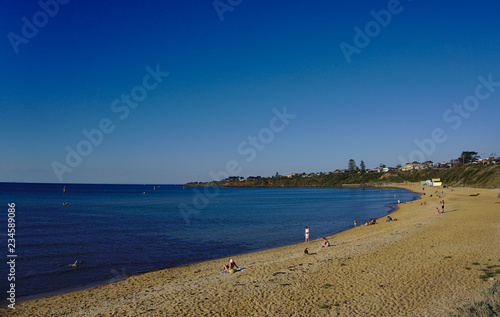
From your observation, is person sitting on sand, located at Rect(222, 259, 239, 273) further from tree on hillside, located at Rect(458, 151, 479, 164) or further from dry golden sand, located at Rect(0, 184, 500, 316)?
tree on hillside, located at Rect(458, 151, 479, 164)

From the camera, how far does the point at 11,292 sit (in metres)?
15.0

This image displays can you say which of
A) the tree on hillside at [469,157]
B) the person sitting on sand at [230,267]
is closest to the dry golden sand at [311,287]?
the person sitting on sand at [230,267]

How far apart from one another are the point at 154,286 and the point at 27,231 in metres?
26.7

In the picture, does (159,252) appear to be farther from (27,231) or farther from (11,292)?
(27,231)

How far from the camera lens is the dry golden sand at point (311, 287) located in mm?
11539

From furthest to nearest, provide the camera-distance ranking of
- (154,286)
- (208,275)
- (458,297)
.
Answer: (208,275) → (154,286) → (458,297)

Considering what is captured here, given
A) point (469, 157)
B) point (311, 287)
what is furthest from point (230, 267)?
point (469, 157)

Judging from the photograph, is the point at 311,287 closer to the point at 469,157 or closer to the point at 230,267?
the point at 230,267

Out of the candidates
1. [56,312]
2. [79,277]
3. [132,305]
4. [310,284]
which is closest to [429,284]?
[310,284]

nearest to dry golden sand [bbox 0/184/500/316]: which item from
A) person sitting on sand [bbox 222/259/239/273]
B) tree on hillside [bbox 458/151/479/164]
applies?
person sitting on sand [bbox 222/259/239/273]

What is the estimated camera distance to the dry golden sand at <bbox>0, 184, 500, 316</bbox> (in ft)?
37.9

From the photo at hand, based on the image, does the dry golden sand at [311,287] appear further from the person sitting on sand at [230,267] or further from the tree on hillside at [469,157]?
the tree on hillside at [469,157]

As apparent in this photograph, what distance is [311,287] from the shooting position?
13.7 metres

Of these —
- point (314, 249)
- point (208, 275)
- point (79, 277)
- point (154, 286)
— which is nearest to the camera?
point (154, 286)
